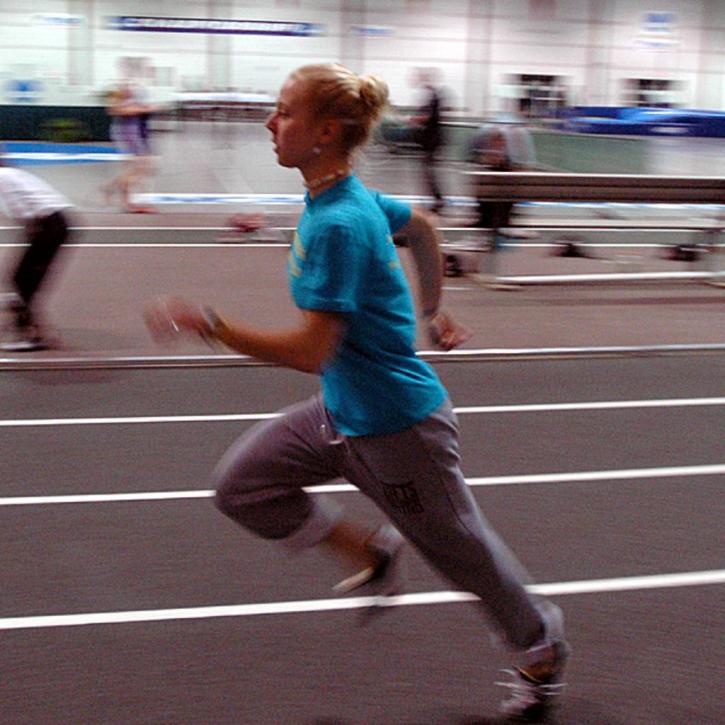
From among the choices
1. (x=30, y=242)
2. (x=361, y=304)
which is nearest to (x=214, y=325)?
(x=361, y=304)

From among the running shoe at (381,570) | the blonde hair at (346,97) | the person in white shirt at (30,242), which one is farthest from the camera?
the person in white shirt at (30,242)

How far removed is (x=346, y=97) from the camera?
2.62 metres

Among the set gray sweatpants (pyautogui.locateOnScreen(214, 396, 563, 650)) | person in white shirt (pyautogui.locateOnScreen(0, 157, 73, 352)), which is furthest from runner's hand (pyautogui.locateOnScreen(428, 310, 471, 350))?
person in white shirt (pyautogui.locateOnScreen(0, 157, 73, 352))

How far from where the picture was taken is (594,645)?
11.4ft

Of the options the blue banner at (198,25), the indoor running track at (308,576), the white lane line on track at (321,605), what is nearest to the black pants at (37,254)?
the indoor running track at (308,576)

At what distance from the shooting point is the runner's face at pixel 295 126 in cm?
262

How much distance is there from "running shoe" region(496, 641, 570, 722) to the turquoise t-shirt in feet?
2.44

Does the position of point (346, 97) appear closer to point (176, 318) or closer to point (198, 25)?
point (176, 318)

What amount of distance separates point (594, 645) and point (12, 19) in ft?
117

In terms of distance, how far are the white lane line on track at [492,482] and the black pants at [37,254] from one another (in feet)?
9.53

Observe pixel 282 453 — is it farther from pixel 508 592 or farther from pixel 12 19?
pixel 12 19

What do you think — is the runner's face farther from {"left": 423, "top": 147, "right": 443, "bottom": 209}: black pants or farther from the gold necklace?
{"left": 423, "top": 147, "right": 443, "bottom": 209}: black pants

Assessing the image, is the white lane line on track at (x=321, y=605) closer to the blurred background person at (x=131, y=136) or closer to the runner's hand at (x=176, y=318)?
the runner's hand at (x=176, y=318)

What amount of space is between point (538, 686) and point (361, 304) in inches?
45.8
